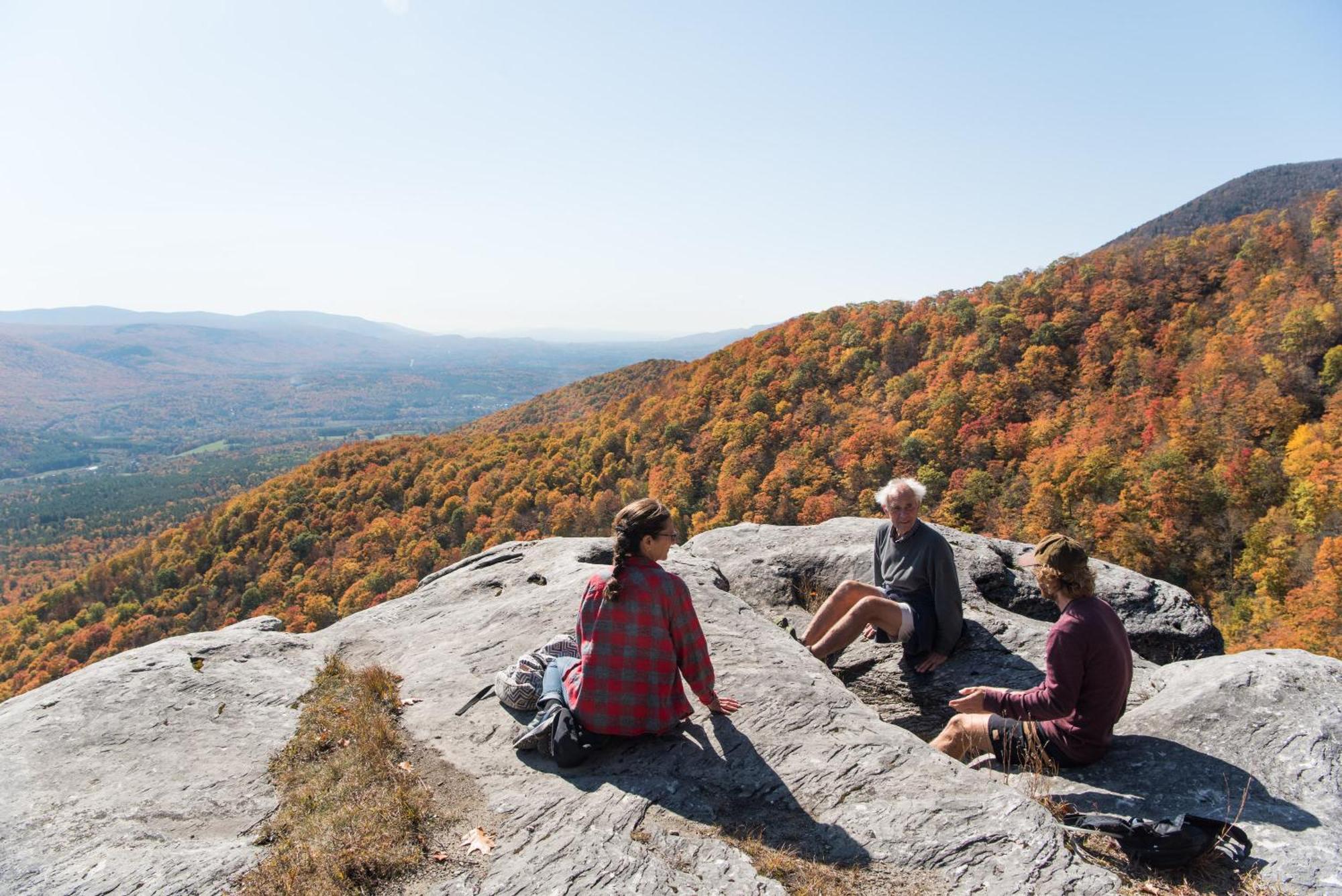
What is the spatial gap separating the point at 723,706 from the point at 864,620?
7.66 ft

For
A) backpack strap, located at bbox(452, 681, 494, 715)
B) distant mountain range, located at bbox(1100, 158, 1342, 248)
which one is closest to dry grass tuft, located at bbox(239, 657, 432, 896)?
backpack strap, located at bbox(452, 681, 494, 715)

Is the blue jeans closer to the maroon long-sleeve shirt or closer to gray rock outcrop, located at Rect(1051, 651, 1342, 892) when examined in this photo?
the maroon long-sleeve shirt

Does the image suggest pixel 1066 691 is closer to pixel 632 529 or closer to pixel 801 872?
pixel 801 872

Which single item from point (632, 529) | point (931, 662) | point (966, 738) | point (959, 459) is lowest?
point (959, 459)

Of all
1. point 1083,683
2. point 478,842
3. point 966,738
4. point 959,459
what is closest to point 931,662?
point 966,738

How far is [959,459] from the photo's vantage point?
56281mm

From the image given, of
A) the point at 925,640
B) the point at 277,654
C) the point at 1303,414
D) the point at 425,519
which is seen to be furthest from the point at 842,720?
the point at 425,519

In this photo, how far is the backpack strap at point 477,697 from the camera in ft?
22.1

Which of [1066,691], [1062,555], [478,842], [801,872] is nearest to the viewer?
[801,872]

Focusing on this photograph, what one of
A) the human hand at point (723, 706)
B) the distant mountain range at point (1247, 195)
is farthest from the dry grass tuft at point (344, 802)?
the distant mountain range at point (1247, 195)

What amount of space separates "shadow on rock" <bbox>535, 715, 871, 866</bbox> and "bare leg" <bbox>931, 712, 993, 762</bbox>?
5.64ft

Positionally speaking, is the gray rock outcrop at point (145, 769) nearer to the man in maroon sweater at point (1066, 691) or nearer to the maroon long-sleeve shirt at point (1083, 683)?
the man in maroon sweater at point (1066, 691)

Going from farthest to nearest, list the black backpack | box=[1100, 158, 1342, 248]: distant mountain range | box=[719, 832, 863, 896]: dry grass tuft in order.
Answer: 1. box=[1100, 158, 1342, 248]: distant mountain range
2. box=[719, 832, 863, 896]: dry grass tuft
3. the black backpack

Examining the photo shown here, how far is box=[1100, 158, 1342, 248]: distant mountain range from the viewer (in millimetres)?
123688
